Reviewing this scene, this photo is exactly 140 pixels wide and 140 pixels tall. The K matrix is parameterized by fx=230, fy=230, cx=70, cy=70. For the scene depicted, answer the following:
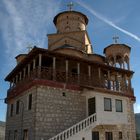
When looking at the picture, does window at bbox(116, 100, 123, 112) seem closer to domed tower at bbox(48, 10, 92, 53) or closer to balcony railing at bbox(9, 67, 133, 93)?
balcony railing at bbox(9, 67, 133, 93)

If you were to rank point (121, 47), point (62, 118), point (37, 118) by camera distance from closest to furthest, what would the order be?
point (37, 118)
point (62, 118)
point (121, 47)

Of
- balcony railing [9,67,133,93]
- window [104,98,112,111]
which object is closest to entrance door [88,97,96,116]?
window [104,98,112,111]

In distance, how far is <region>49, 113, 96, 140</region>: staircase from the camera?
15.4 m

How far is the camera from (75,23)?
1186 inches

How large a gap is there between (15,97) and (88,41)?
1353cm

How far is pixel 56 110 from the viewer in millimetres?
17062

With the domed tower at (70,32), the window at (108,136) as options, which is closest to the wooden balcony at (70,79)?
the window at (108,136)

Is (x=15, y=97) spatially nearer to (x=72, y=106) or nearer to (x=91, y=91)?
(x=72, y=106)

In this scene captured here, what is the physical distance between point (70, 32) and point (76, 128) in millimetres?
15483

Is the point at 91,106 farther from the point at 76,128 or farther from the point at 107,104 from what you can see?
the point at 76,128

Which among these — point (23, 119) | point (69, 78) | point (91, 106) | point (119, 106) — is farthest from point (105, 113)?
point (23, 119)

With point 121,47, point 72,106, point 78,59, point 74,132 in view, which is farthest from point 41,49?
point 121,47

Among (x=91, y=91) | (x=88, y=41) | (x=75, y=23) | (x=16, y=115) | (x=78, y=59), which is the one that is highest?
(x=75, y=23)

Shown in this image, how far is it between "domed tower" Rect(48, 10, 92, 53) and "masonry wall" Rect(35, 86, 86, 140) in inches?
424
